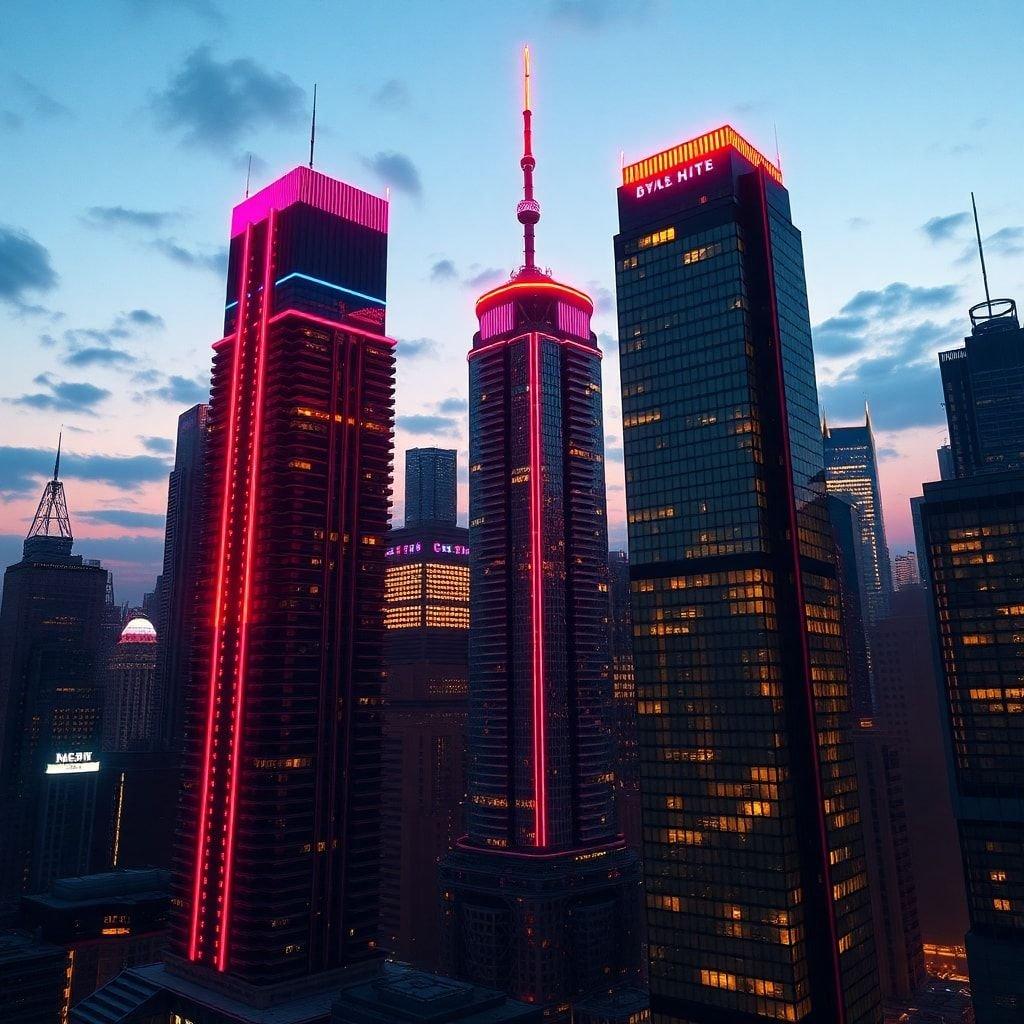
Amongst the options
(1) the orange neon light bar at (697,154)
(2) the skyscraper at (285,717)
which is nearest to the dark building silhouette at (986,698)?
(1) the orange neon light bar at (697,154)

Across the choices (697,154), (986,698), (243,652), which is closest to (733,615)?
(986,698)

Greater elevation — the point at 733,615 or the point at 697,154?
the point at 697,154

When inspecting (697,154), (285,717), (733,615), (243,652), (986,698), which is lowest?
(285,717)

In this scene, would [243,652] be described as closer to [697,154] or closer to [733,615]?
[733,615]

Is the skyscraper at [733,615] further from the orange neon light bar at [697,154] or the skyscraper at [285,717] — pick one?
the skyscraper at [285,717]

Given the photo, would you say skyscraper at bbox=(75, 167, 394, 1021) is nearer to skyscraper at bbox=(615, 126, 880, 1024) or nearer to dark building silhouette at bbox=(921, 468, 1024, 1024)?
skyscraper at bbox=(615, 126, 880, 1024)

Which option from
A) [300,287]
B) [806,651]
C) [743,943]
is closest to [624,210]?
[300,287]
